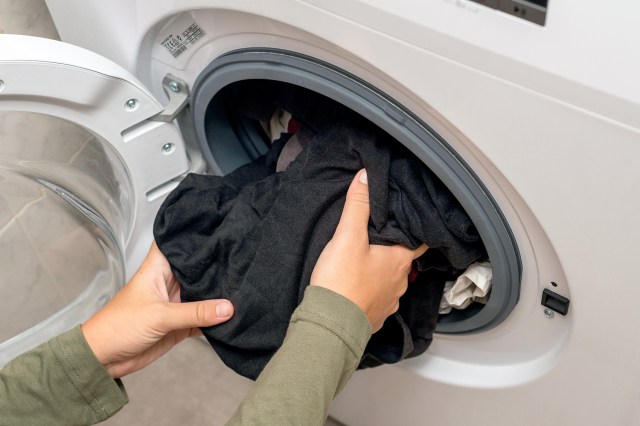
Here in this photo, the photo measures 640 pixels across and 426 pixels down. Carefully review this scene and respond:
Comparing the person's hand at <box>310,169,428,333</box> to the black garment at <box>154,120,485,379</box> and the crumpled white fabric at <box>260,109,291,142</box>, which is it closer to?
the black garment at <box>154,120,485,379</box>

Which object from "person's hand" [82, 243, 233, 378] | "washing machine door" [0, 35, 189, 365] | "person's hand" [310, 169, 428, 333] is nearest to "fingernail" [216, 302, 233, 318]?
"person's hand" [82, 243, 233, 378]

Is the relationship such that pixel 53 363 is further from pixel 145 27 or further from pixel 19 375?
pixel 145 27

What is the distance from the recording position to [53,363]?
78 centimetres

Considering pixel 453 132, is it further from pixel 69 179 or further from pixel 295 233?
pixel 69 179

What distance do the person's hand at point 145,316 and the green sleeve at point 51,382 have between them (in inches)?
0.8

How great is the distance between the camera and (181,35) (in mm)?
794

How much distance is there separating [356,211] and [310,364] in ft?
0.49

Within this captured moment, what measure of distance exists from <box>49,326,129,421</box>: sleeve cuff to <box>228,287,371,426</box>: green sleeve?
0.21 m

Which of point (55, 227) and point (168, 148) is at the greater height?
point (168, 148)

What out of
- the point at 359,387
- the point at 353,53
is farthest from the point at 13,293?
the point at 353,53

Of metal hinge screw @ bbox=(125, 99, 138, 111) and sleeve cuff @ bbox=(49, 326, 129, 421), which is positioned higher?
metal hinge screw @ bbox=(125, 99, 138, 111)

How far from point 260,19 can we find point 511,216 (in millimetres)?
284

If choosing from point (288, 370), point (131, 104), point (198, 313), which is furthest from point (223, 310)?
point (131, 104)

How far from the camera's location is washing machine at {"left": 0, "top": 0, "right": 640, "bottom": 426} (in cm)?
54
